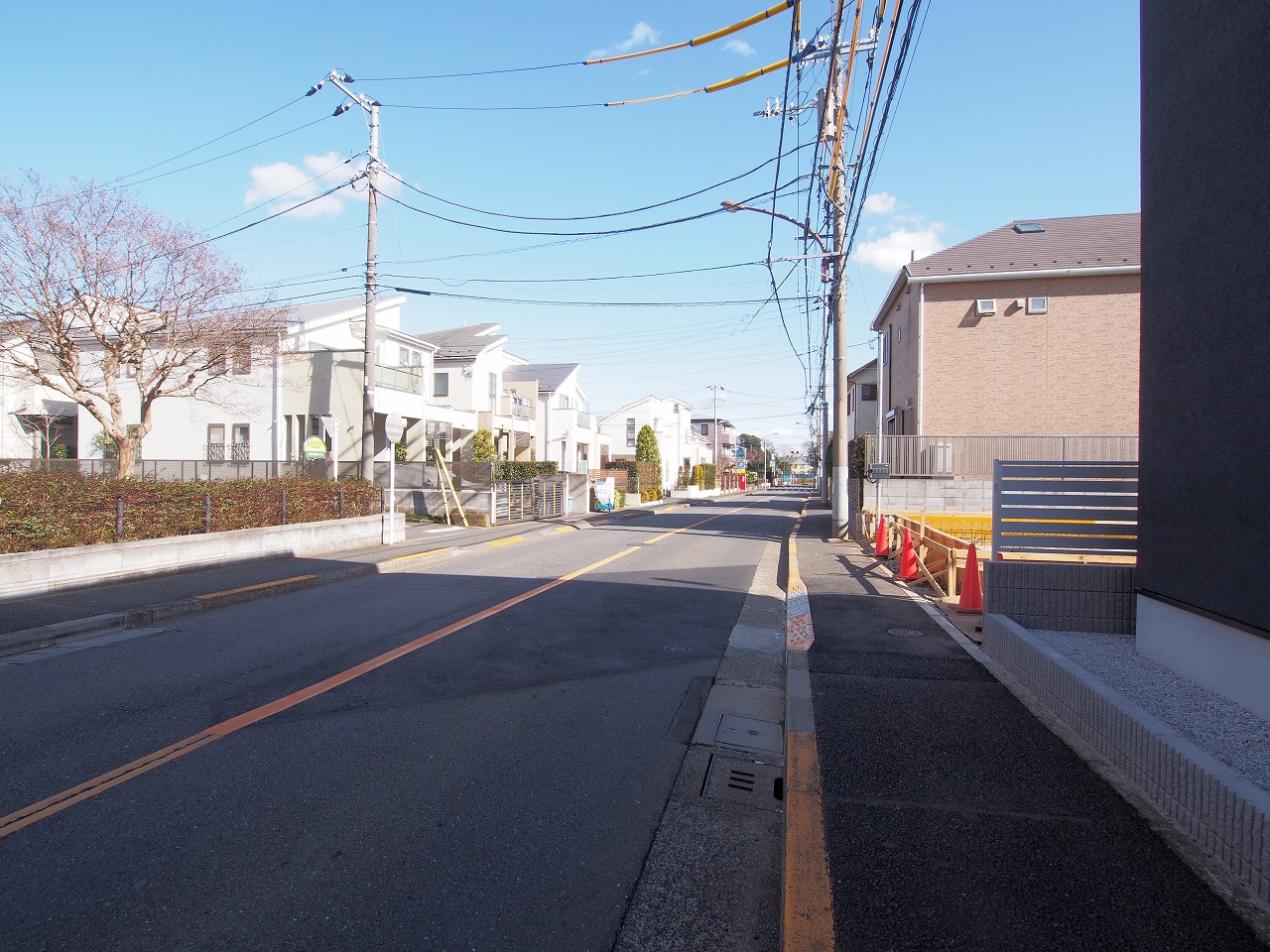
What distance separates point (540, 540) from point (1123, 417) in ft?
57.1

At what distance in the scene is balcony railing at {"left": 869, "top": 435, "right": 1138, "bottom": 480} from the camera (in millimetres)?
20312

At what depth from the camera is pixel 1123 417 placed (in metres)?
22.1

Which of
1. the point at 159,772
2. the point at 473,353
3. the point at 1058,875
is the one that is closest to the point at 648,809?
the point at 1058,875

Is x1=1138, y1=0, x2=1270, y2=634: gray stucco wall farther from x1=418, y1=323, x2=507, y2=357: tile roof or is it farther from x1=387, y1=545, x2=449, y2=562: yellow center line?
x1=418, y1=323, x2=507, y2=357: tile roof

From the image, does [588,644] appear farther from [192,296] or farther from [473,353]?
[473,353]

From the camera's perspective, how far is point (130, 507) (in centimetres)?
1142

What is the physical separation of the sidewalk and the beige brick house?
18.7 meters

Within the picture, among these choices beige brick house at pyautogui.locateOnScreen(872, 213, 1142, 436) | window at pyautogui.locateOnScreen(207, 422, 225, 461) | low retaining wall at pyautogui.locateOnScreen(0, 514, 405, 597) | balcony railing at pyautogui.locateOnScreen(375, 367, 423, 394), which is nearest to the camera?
low retaining wall at pyautogui.locateOnScreen(0, 514, 405, 597)

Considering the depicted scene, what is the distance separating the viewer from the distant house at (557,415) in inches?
1862

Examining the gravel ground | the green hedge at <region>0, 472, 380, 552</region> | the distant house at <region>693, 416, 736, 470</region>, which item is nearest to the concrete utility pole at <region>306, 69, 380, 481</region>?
the green hedge at <region>0, 472, 380, 552</region>

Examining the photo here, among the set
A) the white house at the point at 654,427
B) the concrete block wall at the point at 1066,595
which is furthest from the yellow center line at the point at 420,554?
the white house at the point at 654,427

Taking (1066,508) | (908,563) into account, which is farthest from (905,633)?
(908,563)

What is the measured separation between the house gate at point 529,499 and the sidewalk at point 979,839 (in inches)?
765

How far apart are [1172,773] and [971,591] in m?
5.88
